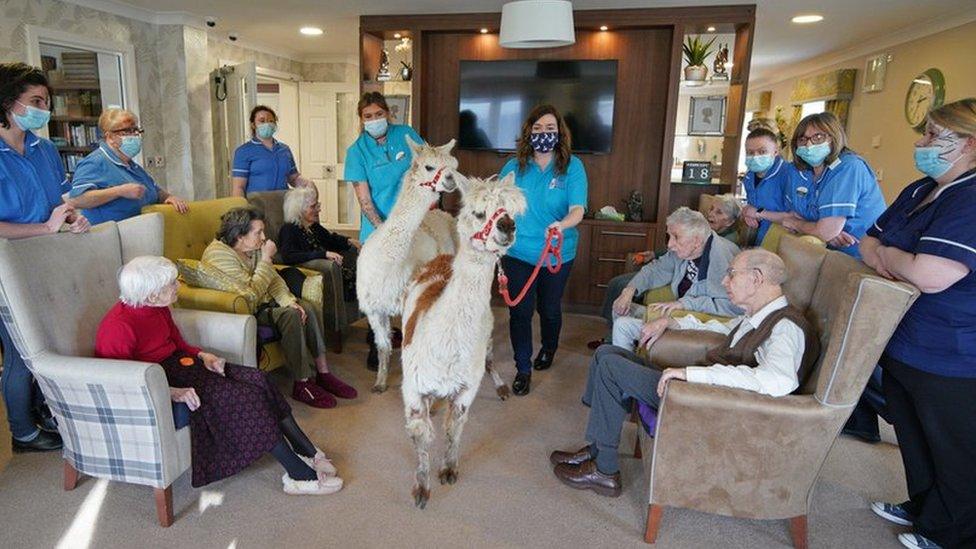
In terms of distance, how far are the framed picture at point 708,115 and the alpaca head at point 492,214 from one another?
337cm

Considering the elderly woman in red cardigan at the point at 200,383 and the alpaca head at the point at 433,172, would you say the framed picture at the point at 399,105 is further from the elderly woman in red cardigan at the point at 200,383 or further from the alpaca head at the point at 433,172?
the elderly woman in red cardigan at the point at 200,383

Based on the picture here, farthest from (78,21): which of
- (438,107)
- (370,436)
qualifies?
(370,436)

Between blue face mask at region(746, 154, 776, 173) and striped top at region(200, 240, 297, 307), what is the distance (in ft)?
8.60

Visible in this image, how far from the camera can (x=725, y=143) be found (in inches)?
186

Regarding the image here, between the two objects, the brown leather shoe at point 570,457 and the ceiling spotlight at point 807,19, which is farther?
the ceiling spotlight at point 807,19

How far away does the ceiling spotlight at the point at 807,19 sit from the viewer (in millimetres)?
5008

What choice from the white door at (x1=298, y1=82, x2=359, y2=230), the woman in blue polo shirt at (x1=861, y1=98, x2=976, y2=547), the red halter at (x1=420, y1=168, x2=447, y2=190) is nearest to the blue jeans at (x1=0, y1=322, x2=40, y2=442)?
the red halter at (x1=420, y1=168, x2=447, y2=190)

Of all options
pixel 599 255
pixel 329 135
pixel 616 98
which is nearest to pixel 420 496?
pixel 599 255

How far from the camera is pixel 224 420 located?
2.02 metres

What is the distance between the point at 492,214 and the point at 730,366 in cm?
96

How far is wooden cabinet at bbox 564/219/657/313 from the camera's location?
4.68 meters

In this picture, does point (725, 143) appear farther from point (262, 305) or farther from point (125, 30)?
point (125, 30)

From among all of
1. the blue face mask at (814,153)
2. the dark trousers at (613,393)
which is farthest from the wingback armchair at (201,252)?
the blue face mask at (814,153)

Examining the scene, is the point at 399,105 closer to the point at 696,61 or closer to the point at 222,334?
the point at 696,61
